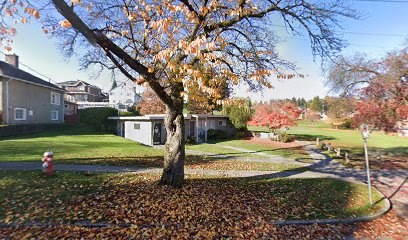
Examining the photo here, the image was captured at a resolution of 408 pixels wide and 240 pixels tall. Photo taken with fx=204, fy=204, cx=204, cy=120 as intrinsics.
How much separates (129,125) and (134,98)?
32753 millimetres

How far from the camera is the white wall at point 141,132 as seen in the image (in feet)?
66.4

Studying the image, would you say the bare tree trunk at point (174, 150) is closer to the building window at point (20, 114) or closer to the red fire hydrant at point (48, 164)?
the red fire hydrant at point (48, 164)

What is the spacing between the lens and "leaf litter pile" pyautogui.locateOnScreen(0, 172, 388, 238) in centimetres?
446

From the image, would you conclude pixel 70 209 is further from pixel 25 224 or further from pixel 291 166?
pixel 291 166

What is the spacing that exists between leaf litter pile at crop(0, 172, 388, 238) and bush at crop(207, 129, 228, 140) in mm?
18223

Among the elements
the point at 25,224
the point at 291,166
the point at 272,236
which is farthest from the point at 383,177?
the point at 25,224

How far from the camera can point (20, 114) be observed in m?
21.5

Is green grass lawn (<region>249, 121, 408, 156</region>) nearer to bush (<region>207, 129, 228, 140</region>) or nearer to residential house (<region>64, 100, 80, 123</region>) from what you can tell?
bush (<region>207, 129, 228, 140</region>)

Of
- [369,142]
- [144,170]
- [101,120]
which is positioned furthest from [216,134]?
[369,142]

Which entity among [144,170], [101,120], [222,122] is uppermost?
[101,120]

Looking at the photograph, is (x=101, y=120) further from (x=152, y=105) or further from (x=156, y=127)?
(x=156, y=127)

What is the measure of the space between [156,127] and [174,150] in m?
14.6

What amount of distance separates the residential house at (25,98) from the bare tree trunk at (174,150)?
21667 mm

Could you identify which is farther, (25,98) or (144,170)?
(25,98)
